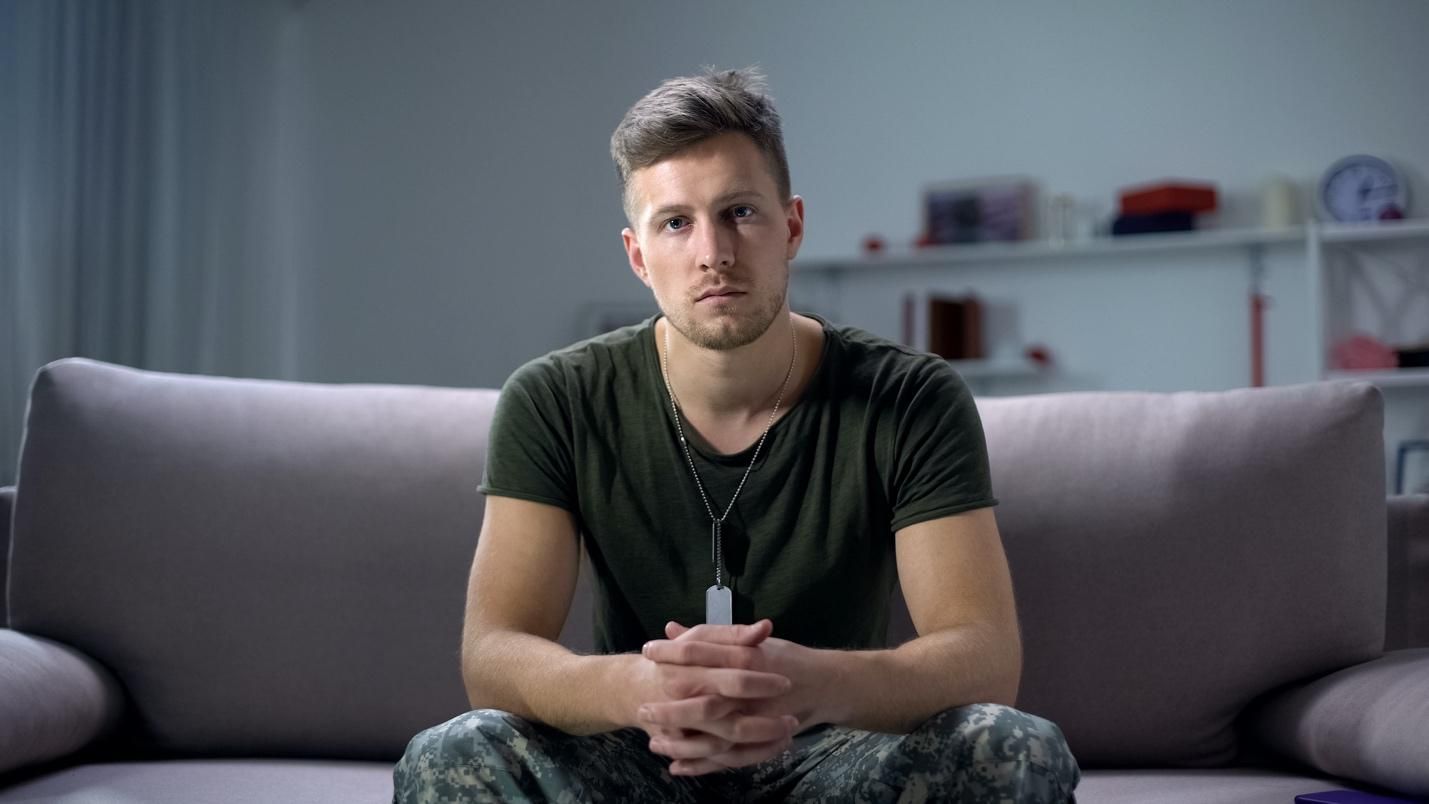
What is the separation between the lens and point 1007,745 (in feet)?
4.19

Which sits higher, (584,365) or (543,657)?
(584,365)

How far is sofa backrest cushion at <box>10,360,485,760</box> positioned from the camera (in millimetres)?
1876

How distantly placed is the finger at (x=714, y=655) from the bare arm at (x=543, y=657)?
0.01 meters

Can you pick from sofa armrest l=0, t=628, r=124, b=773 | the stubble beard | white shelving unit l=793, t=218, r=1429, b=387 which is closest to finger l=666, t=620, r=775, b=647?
the stubble beard

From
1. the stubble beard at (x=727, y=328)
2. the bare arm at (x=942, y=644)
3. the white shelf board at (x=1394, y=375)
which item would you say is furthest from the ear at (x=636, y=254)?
the white shelf board at (x=1394, y=375)

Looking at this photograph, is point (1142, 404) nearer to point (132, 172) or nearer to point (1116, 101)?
point (1116, 101)

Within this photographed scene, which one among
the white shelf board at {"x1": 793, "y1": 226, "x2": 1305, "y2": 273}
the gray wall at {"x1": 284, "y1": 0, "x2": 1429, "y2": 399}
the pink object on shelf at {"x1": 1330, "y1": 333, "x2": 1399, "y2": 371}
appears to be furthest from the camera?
the gray wall at {"x1": 284, "y1": 0, "x2": 1429, "y2": 399}

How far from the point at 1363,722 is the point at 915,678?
1.92ft

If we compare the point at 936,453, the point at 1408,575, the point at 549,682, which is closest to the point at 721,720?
the point at 549,682

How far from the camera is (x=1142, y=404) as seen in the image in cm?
188

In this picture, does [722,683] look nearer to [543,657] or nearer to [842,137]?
[543,657]

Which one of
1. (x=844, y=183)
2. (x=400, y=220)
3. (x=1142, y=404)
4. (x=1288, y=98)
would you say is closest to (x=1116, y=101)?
(x=1288, y=98)

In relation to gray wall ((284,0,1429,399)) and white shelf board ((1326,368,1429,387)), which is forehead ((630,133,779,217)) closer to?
white shelf board ((1326,368,1429,387))

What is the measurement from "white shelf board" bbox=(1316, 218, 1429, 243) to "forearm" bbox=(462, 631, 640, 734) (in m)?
3.93
